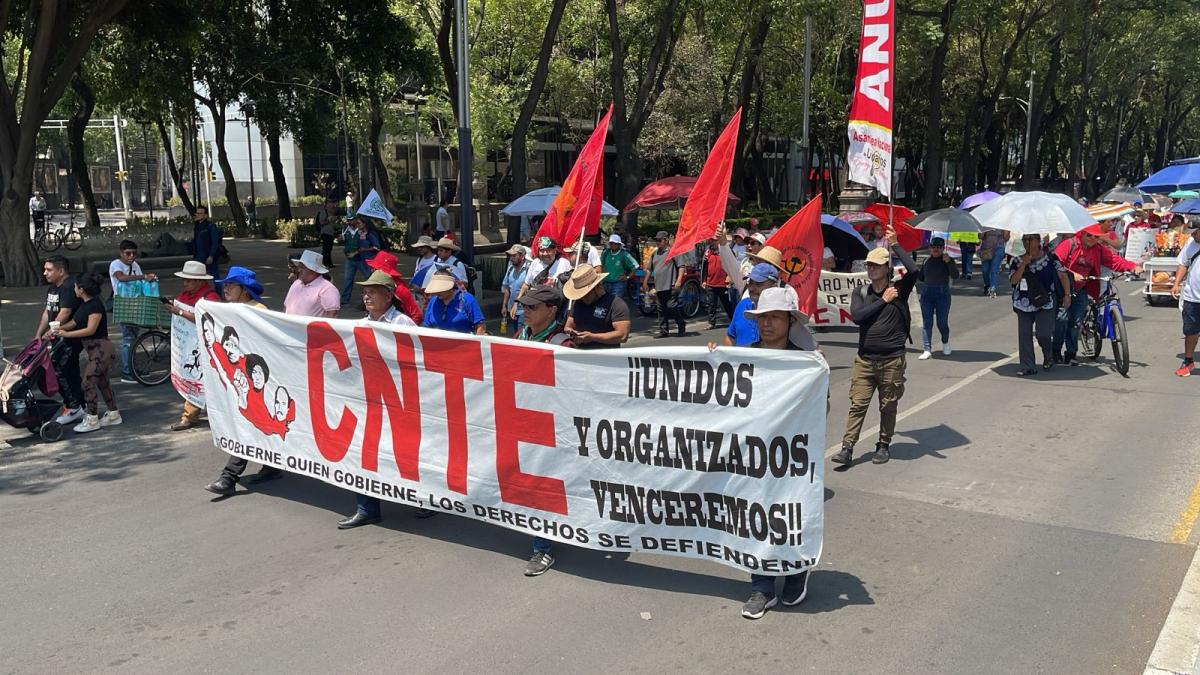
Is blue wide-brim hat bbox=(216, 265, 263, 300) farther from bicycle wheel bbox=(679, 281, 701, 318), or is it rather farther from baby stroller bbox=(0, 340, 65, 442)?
bicycle wheel bbox=(679, 281, 701, 318)

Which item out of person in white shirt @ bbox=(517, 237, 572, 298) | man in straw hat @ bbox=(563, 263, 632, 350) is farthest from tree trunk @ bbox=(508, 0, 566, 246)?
man in straw hat @ bbox=(563, 263, 632, 350)

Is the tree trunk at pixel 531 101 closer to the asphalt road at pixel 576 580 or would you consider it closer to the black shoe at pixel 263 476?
the asphalt road at pixel 576 580

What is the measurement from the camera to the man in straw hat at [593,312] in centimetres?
676

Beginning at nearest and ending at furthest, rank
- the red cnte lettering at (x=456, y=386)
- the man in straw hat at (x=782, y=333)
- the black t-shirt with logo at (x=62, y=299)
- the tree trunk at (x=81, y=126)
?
the man in straw hat at (x=782, y=333)
the red cnte lettering at (x=456, y=386)
the black t-shirt with logo at (x=62, y=299)
the tree trunk at (x=81, y=126)

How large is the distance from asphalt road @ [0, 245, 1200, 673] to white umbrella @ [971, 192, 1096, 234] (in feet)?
10.9

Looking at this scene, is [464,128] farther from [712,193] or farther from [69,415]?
[712,193]

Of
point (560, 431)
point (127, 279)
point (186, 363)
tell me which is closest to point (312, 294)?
point (186, 363)

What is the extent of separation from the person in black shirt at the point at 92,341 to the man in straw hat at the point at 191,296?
25.4 inches

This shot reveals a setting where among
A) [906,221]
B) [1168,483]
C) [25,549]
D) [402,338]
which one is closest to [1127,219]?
[906,221]

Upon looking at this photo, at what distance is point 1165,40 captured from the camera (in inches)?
1711

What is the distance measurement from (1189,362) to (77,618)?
12.0m

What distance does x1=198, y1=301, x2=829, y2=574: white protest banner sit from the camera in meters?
5.03

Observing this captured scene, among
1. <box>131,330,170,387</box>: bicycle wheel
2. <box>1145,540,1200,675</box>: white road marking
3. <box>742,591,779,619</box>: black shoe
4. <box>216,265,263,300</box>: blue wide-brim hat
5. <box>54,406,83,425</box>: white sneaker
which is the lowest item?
<box>1145,540,1200,675</box>: white road marking

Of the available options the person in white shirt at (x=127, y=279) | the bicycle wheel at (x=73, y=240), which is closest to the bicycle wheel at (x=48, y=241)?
the bicycle wheel at (x=73, y=240)
